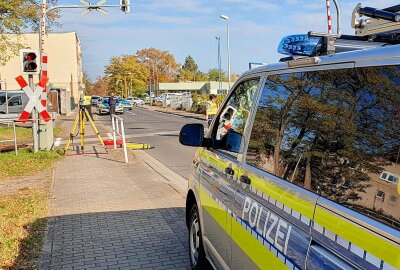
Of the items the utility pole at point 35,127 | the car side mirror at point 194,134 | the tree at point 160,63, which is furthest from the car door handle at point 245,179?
the tree at point 160,63

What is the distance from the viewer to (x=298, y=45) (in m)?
2.99

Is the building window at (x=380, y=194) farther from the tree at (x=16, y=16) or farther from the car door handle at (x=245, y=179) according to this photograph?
the tree at (x=16, y=16)

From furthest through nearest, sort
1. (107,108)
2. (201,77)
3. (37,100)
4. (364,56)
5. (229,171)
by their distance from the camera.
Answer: (201,77) < (107,108) < (37,100) < (229,171) < (364,56)

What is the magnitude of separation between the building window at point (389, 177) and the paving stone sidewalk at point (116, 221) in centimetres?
328

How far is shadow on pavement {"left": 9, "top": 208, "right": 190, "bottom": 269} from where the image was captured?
4754 mm

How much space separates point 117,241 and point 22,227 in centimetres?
143

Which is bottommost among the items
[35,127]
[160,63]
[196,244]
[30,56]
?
[196,244]

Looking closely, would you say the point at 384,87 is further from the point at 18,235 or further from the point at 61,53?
the point at 61,53

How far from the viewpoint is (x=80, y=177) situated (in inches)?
375

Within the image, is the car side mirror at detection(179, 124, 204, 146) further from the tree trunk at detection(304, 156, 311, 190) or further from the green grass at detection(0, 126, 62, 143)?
the green grass at detection(0, 126, 62, 143)

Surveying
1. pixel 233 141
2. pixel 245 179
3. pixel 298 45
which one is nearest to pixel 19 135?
pixel 233 141

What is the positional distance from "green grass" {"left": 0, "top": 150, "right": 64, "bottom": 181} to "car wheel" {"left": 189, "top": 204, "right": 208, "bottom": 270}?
6.52 metres

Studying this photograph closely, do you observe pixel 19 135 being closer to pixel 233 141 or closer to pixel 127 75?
pixel 233 141

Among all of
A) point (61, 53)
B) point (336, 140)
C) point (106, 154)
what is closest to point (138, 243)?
point (336, 140)
